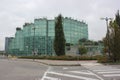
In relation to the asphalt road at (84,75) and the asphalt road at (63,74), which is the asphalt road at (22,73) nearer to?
the asphalt road at (63,74)

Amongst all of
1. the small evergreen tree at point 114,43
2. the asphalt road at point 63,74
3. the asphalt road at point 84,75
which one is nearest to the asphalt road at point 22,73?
the asphalt road at point 63,74

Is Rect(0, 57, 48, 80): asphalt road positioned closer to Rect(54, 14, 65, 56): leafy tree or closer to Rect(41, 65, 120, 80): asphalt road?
Rect(41, 65, 120, 80): asphalt road

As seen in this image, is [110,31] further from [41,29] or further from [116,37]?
[41,29]

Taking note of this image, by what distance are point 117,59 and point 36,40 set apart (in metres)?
76.5

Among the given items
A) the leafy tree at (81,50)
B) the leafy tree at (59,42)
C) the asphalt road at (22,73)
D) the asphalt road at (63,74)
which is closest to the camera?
the asphalt road at (63,74)

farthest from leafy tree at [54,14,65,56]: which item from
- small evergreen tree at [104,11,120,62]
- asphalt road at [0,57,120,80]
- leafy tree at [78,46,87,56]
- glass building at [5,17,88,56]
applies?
glass building at [5,17,88,56]

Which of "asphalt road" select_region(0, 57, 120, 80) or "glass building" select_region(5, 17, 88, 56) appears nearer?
"asphalt road" select_region(0, 57, 120, 80)

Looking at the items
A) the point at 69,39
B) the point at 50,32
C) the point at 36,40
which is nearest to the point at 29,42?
the point at 36,40

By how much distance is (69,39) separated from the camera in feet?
362

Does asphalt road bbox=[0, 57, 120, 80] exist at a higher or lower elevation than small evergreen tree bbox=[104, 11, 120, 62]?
lower

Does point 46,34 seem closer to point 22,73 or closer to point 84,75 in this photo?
point 22,73

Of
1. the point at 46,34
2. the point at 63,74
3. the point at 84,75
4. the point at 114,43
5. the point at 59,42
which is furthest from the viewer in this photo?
the point at 46,34

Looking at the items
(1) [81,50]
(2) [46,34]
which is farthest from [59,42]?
(2) [46,34]

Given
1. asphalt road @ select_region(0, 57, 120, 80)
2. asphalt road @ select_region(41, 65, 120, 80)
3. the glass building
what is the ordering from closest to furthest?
asphalt road @ select_region(41, 65, 120, 80), asphalt road @ select_region(0, 57, 120, 80), the glass building
